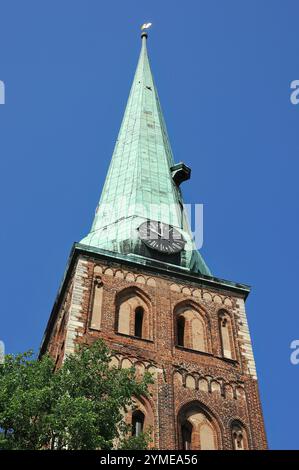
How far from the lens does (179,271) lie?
92.6ft

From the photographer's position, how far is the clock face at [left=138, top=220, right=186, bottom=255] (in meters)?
29.2

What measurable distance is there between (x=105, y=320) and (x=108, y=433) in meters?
9.36

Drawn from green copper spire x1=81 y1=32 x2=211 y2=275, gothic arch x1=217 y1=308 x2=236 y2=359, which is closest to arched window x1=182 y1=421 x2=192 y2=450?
gothic arch x1=217 y1=308 x2=236 y2=359

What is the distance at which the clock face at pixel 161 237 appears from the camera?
29.2 metres

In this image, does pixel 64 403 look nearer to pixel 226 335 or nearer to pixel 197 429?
pixel 197 429

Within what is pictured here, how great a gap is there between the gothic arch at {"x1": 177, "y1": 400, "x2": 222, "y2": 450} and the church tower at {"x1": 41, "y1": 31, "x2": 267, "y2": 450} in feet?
0.10

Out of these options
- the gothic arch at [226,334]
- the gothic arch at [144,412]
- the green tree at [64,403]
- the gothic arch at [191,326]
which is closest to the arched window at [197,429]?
the gothic arch at [144,412]

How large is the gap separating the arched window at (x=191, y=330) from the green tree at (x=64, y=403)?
8.70m

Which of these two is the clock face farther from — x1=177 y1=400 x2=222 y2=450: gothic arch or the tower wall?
x1=177 y1=400 x2=222 y2=450: gothic arch

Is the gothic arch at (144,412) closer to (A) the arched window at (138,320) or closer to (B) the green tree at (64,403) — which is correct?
(A) the arched window at (138,320)

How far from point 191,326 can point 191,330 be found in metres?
0.19

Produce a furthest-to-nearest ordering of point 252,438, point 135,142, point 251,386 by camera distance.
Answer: point 135,142
point 251,386
point 252,438
